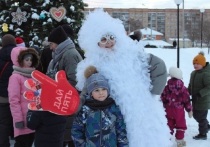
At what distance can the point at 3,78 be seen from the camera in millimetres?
4977

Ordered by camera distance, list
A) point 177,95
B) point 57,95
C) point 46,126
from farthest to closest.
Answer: point 177,95 < point 46,126 < point 57,95

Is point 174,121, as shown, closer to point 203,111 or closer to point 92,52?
point 203,111

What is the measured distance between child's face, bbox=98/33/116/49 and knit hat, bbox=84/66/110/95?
245mm

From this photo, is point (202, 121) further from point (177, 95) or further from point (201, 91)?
point (177, 95)

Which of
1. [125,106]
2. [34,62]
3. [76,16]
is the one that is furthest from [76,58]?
[76,16]

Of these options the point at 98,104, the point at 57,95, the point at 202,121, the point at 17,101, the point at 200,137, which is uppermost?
the point at 57,95

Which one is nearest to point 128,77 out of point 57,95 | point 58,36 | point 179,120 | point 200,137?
point 57,95

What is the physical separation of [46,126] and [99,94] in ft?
3.27

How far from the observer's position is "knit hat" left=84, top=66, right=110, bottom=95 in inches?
119

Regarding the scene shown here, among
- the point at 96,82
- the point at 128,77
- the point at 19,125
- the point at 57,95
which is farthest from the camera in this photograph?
the point at 19,125

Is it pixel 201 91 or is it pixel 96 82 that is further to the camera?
pixel 201 91

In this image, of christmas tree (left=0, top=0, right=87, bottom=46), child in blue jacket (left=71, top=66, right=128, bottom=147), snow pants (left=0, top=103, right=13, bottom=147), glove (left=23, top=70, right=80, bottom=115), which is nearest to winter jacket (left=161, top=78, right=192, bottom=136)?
snow pants (left=0, top=103, right=13, bottom=147)

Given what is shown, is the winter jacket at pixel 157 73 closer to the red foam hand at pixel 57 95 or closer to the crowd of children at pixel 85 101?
the crowd of children at pixel 85 101

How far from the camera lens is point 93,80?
3061 mm
